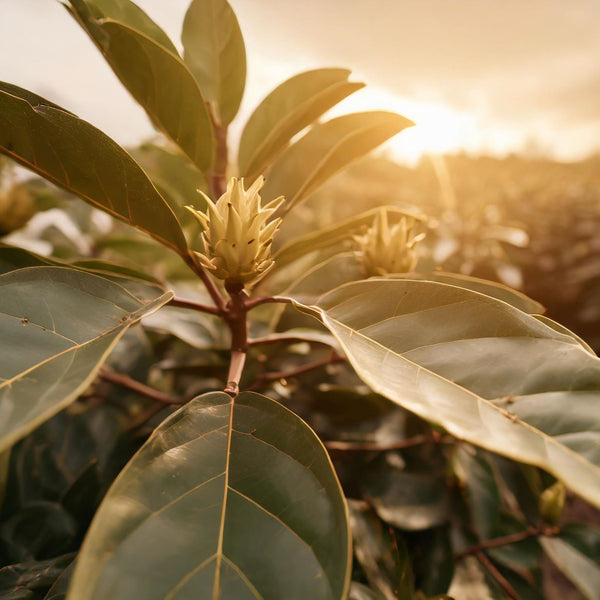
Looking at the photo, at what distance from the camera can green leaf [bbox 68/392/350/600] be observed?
44 centimetres

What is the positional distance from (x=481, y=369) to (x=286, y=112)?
70 cm

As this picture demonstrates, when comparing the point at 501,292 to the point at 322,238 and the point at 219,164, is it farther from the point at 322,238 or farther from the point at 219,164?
the point at 219,164

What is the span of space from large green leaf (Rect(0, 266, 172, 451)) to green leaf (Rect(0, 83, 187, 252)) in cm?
13

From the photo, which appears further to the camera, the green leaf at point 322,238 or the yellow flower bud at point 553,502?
the yellow flower bud at point 553,502

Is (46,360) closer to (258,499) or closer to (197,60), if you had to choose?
(258,499)

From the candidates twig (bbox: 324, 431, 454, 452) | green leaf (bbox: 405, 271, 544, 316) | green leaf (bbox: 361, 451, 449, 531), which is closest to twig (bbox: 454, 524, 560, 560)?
green leaf (bbox: 361, 451, 449, 531)

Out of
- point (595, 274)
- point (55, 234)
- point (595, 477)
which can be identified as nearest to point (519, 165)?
point (595, 274)

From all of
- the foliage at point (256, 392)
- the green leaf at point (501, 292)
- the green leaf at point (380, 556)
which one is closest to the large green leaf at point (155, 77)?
the foliage at point (256, 392)

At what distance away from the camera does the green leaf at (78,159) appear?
607 mm

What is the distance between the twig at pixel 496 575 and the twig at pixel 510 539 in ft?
0.08

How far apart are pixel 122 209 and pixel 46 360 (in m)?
0.30

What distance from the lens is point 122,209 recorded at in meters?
0.72

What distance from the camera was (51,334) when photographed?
56 centimetres

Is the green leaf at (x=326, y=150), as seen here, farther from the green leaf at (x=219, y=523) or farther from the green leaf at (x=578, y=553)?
the green leaf at (x=578, y=553)
